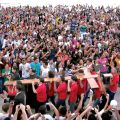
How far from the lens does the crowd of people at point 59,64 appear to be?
9552mm

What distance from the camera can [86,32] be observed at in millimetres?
23594

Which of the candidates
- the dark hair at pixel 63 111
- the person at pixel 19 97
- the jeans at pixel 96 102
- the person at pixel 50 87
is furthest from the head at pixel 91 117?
the person at pixel 50 87

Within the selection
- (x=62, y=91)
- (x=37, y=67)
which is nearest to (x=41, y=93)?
(x=62, y=91)

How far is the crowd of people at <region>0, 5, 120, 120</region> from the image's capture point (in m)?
9.55

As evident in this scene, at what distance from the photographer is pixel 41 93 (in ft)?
38.3

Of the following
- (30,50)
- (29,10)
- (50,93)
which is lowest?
(50,93)

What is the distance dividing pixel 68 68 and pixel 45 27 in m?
10.0

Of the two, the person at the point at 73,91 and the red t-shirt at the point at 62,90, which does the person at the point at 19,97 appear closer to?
the red t-shirt at the point at 62,90

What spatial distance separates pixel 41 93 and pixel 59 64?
347cm

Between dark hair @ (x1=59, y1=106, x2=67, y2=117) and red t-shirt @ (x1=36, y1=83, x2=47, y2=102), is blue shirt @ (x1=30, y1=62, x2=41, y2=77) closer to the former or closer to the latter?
red t-shirt @ (x1=36, y1=83, x2=47, y2=102)

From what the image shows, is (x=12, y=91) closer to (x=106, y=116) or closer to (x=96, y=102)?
(x=96, y=102)

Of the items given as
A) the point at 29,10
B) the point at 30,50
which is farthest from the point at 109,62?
the point at 29,10

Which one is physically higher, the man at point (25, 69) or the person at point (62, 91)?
the man at point (25, 69)

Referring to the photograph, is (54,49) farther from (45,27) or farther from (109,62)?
(45,27)
